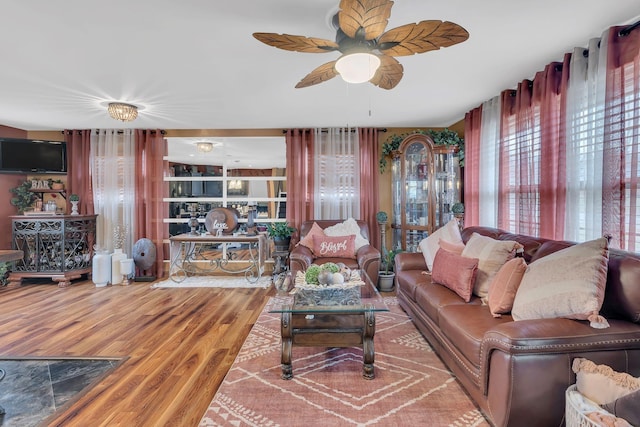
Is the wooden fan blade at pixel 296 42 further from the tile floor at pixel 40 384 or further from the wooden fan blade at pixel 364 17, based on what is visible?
the tile floor at pixel 40 384

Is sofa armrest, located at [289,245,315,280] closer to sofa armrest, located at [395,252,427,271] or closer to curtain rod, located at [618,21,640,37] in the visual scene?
sofa armrest, located at [395,252,427,271]

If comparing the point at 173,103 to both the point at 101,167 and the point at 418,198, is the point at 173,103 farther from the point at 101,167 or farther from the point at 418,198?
the point at 418,198

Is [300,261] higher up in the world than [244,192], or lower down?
lower down

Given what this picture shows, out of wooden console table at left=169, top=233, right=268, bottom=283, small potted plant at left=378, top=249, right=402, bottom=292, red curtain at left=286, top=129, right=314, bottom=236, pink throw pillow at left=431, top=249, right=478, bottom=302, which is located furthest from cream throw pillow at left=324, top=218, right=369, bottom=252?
pink throw pillow at left=431, top=249, right=478, bottom=302

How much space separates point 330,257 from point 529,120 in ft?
8.27

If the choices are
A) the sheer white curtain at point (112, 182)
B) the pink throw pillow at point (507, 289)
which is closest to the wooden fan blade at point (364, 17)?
the pink throw pillow at point (507, 289)

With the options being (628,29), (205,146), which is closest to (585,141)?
(628,29)

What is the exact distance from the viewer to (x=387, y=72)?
213 centimetres

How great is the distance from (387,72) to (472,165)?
8.21ft

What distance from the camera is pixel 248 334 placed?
2.84 m

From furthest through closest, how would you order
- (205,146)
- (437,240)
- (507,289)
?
(205,146) → (437,240) → (507,289)

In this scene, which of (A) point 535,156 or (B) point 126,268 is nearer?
(A) point 535,156

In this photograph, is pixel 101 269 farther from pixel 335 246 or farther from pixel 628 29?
pixel 628 29

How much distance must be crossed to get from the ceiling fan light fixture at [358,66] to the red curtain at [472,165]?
247 cm
